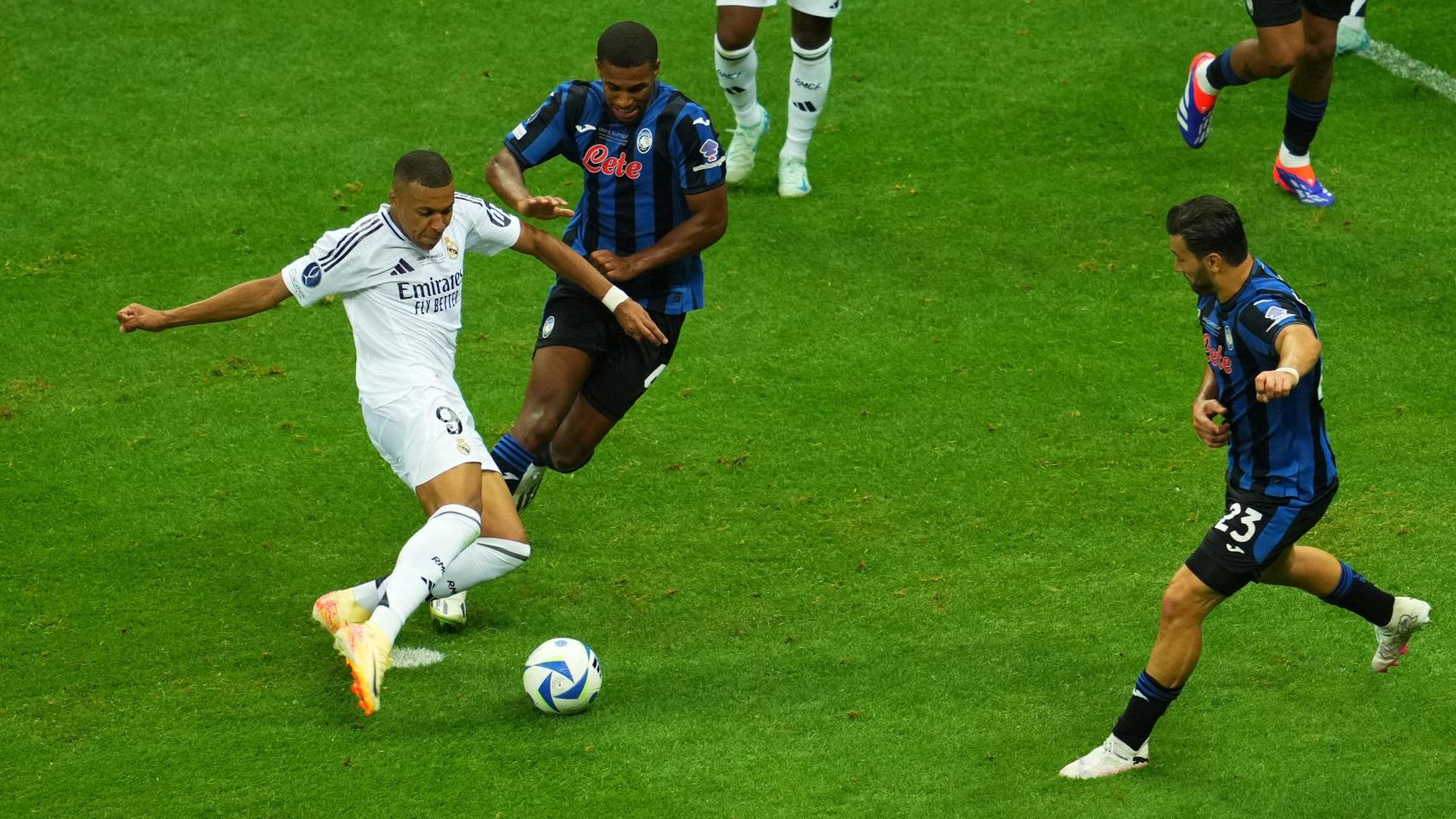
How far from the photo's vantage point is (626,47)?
20.4 ft

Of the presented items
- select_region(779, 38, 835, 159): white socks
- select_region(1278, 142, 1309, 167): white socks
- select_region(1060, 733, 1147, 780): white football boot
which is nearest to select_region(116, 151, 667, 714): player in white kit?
select_region(1060, 733, 1147, 780): white football boot

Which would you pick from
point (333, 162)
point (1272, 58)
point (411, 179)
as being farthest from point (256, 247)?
point (1272, 58)

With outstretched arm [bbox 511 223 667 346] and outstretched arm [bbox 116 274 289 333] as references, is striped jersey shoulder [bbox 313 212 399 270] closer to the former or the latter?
outstretched arm [bbox 116 274 289 333]

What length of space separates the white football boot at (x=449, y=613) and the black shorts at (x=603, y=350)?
1.05 m

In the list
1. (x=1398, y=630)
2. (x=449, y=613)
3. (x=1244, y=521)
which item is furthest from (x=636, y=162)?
(x=1398, y=630)

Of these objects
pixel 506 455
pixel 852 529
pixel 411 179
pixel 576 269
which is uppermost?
pixel 411 179

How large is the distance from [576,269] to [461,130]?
4.44 m

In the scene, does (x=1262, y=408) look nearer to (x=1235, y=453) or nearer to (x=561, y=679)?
(x=1235, y=453)

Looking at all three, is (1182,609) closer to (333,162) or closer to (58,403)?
(58,403)

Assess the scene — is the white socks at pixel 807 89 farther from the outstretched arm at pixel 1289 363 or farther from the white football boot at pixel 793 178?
the outstretched arm at pixel 1289 363

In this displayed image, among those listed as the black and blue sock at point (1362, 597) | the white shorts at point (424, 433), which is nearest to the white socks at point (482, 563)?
the white shorts at point (424, 433)

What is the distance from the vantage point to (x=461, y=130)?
10.3 m

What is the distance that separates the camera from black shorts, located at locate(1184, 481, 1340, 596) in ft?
16.4

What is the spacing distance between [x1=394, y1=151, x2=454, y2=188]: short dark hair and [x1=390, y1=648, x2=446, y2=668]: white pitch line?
176 cm
